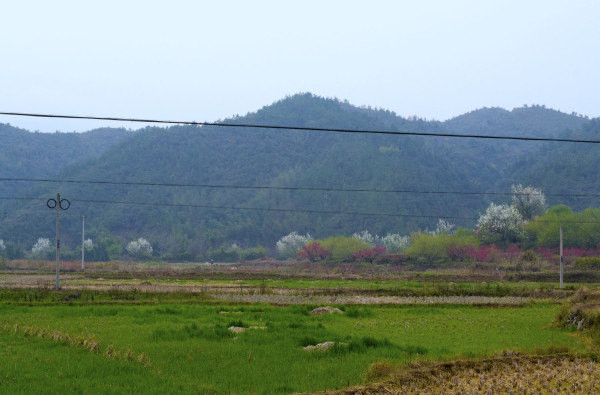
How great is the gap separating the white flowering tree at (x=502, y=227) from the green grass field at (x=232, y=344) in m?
78.1

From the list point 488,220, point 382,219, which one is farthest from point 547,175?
point 488,220

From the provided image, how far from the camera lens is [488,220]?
10606 cm

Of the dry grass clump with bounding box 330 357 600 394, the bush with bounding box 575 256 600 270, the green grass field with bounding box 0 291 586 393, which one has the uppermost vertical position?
the dry grass clump with bounding box 330 357 600 394

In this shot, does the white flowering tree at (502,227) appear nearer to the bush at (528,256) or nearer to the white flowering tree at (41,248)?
the bush at (528,256)

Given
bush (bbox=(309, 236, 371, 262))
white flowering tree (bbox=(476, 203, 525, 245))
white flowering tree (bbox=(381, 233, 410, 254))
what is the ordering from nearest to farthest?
white flowering tree (bbox=(476, 203, 525, 245)) → bush (bbox=(309, 236, 371, 262)) → white flowering tree (bbox=(381, 233, 410, 254))

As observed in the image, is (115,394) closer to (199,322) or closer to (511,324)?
(199,322)

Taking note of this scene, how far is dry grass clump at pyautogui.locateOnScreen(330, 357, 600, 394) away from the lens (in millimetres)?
12234

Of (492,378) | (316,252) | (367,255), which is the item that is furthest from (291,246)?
(492,378)

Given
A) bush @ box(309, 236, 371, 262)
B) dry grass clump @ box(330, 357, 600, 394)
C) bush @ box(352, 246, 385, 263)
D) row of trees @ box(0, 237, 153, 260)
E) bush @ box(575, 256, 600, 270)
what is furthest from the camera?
row of trees @ box(0, 237, 153, 260)

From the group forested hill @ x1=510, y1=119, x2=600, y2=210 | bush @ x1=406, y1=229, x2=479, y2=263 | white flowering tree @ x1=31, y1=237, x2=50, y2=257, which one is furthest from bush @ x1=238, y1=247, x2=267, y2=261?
forested hill @ x1=510, y1=119, x2=600, y2=210

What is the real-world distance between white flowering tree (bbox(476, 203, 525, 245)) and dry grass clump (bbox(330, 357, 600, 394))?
304ft

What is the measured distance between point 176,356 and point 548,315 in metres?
18.2

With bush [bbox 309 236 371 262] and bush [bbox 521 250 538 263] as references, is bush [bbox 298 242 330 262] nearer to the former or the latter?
bush [bbox 309 236 371 262]

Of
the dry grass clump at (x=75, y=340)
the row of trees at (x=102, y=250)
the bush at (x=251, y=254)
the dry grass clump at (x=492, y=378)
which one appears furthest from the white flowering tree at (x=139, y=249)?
the dry grass clump at (x=492, y=378)
